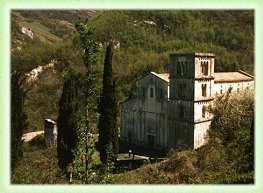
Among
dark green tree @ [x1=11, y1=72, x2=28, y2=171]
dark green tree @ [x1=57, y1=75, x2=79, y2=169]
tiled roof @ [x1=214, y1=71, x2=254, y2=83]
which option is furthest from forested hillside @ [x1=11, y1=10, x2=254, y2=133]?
dark green tree @ [x1=11, y1=72, x2=28, y2=171]

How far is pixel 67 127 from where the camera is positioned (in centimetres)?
2295

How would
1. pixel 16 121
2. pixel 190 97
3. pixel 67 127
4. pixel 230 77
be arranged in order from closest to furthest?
1. pixel 16 121
2. pixel 67 127
3. pixel 190 97
4. pixel 230 77

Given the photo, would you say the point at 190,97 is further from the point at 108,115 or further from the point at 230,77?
the point at 230,77

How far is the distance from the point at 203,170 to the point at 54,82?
33.0 meters

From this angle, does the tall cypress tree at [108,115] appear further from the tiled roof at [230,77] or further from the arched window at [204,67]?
the tiled roof at [230,77]

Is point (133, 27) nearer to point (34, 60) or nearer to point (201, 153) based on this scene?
point (34, 60)

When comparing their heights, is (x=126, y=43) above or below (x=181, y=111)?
above

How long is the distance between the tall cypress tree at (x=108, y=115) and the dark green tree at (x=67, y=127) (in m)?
3.44

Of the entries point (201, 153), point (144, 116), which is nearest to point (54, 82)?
point (144, 116)

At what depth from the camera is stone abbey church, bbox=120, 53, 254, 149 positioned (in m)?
29.6

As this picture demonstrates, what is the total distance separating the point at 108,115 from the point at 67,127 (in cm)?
434

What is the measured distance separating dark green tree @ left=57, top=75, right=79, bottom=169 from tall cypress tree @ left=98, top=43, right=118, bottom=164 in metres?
3.44

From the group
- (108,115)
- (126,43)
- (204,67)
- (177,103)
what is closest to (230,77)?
(204,67)

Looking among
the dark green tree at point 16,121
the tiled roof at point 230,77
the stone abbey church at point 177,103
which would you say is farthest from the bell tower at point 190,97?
the dark green tree at point 16,121
